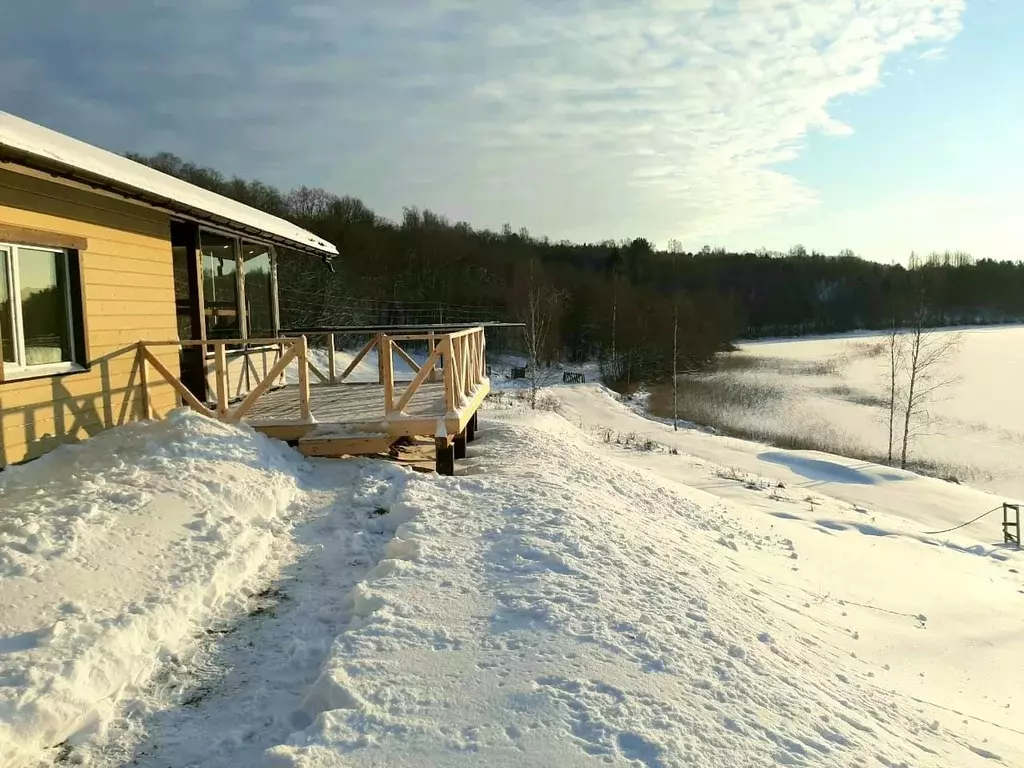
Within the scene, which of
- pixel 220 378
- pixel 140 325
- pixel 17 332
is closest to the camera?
pixel 17 332

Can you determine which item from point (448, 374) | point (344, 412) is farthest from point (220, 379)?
point (448, 374)

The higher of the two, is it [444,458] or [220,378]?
[220,378]

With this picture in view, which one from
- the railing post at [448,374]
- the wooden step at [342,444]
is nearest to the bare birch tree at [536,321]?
the railing post at [448,374]

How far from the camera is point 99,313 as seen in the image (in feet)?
21.3

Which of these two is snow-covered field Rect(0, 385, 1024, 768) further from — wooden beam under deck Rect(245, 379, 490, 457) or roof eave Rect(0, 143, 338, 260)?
roof eave Rect(0, 143, 338, 260)

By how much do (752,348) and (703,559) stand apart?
60.8 m

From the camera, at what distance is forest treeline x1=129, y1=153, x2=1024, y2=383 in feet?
108

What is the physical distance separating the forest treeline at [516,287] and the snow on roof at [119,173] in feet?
35.7

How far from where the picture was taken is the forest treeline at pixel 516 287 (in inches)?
1297

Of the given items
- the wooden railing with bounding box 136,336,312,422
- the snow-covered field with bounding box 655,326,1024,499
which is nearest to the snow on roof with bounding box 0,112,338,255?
the wooden railing with bounding box 136,336,312,422

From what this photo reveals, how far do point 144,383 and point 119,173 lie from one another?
234 cm

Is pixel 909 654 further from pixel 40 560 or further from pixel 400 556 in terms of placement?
pixel 40 560

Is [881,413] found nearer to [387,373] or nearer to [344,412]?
[344,412]

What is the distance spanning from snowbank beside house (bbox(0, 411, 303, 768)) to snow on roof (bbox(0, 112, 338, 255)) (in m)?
2.27
